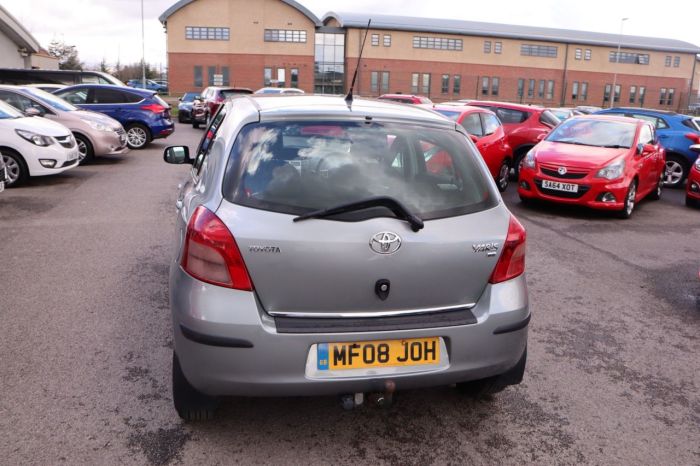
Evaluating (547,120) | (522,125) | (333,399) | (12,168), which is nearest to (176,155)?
(333,399)

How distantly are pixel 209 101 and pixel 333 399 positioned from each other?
21.0 metres

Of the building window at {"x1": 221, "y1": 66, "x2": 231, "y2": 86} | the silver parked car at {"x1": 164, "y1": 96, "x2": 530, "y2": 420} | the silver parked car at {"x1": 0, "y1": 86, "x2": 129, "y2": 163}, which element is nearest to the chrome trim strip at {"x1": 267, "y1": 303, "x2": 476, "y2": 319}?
the silver parked car at {"x1": 164, "y1": 96, "x2": 530, "y2": 420}

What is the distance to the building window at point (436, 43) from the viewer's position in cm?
6278

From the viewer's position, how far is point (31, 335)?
4.23 m

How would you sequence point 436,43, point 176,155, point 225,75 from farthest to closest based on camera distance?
point 436,43, point 225,75, point 176,155

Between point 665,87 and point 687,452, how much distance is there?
7842cm

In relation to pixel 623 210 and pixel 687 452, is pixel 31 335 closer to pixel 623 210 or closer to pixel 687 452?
pixel 687 452

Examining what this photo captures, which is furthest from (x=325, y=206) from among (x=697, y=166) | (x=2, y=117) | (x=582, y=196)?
(x=697, y=166)

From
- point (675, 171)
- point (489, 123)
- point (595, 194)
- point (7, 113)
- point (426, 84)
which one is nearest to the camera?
point (595, 194)

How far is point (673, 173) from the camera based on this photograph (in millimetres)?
13531

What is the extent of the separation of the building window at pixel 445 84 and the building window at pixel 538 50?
8.59m

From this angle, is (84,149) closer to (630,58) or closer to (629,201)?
(629,201)

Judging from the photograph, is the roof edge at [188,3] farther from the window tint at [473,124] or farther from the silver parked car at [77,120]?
the window tint at [473,124]

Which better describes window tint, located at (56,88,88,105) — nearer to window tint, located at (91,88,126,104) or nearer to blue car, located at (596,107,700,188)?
window tint, located at (91,88,126,104)
